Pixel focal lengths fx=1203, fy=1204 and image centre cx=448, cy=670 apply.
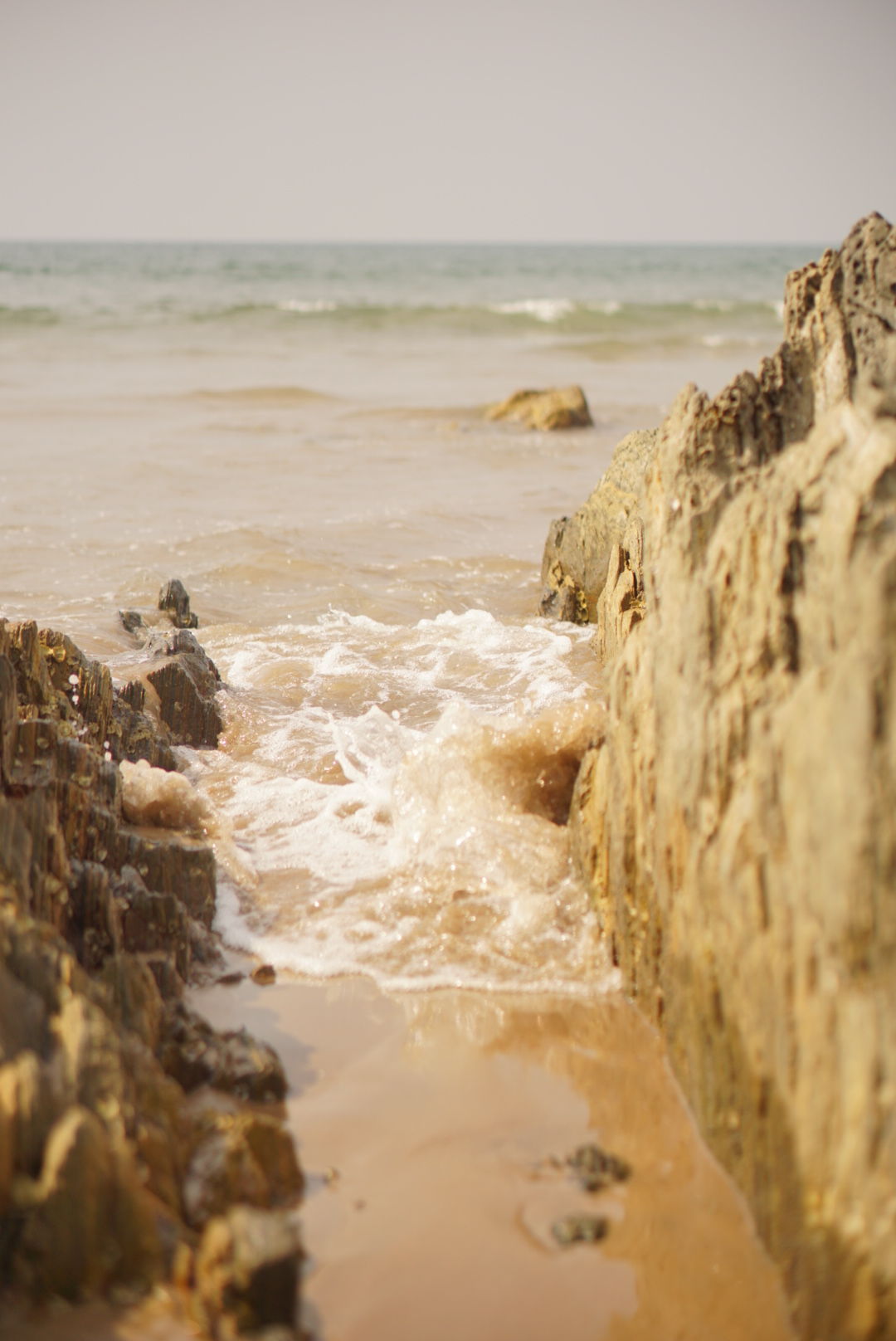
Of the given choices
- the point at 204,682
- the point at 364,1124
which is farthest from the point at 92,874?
the point at 204,682

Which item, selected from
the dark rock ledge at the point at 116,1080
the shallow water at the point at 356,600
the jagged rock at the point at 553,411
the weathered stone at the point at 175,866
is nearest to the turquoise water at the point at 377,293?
the shallow water at the point at 356,600

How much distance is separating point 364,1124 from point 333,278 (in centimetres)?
5129

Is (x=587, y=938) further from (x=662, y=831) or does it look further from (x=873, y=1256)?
(x=873, y=1256)

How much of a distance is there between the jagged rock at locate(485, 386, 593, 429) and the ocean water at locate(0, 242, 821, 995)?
32 centimetres

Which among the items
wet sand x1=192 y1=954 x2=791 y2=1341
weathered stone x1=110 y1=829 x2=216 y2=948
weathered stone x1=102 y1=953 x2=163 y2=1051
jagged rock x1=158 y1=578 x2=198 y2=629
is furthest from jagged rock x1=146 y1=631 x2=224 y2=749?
weathered stone x1=102 y1=953 x2=163 y2=1051

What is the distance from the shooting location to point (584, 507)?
7254mm

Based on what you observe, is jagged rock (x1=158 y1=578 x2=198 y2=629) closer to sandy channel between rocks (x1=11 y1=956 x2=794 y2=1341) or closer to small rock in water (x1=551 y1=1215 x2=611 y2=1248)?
sandy channel between rocks (x1=11 y1=956 x2=794 y2=1341)

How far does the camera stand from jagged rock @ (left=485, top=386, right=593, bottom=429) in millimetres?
15180

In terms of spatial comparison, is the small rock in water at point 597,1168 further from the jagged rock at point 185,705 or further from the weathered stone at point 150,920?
the jagged rock at point 185,705

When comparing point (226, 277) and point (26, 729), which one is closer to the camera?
point (26, 729)

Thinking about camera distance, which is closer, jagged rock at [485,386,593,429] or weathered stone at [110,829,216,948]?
weathered stone at [110,829,216,948]

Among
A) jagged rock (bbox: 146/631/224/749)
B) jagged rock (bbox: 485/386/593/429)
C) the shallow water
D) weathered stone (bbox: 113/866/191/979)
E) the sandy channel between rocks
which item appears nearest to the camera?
the sandy channel between rocks

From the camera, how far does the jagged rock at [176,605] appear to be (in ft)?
23.3

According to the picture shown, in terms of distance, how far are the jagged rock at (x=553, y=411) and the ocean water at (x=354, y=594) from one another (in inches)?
12.6
